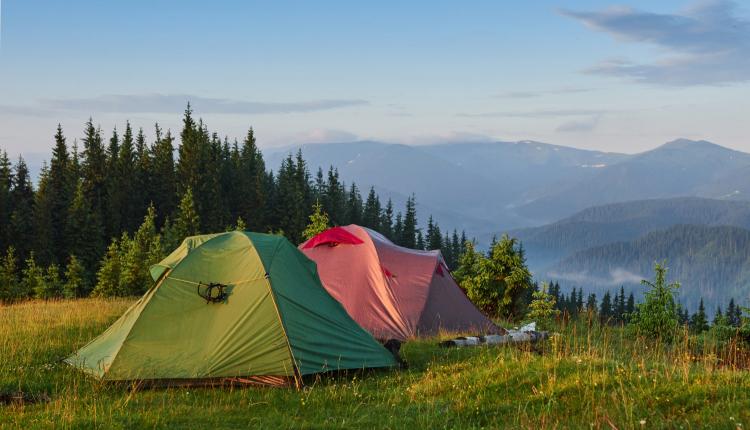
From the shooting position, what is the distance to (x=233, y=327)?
11.0 meters

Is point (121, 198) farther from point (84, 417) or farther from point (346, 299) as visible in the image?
point (84, 417)

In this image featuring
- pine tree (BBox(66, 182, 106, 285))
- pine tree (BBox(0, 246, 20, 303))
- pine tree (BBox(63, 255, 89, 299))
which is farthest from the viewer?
pine tree (BBox(66, 182, 106, 285))

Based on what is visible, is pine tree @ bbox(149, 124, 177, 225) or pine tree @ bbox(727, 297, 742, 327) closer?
pine tree @ bbox(727, 297, 742, 327)

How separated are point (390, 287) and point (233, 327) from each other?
684 cm

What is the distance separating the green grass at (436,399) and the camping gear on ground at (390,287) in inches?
201

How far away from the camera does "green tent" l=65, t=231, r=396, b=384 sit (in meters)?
10.6

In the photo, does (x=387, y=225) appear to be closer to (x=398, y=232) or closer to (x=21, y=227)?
(x=398, y=232)

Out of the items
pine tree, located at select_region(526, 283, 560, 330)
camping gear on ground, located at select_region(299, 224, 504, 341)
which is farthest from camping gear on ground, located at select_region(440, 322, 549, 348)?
pine tree, located at select_region(526, 283, 560, 330)

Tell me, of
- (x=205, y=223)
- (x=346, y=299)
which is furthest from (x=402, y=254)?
(x=205, y=223)

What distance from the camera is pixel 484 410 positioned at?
8.23m

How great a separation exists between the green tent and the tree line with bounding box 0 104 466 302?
1527 inches

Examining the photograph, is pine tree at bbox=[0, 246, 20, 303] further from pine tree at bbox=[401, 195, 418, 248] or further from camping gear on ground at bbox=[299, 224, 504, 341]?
pine tree at bbox=[401, 195, 418, 248]

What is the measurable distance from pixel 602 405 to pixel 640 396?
0.56 meters

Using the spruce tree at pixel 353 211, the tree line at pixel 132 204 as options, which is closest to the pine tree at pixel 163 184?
the tree line at pixel 132 204
